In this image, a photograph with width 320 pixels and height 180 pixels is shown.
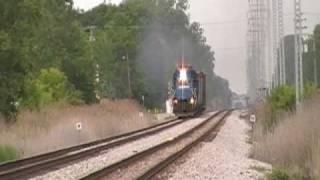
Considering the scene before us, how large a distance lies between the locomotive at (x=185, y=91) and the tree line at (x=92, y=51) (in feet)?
24.6

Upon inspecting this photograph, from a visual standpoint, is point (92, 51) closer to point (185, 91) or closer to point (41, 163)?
point (185, 91)

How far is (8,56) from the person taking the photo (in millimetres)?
32625

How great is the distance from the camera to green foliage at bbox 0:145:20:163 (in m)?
24.4

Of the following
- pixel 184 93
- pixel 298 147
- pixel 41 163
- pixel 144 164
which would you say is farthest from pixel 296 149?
pixel 184 93

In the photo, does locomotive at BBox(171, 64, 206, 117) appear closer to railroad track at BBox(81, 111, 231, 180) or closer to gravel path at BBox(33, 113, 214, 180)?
gravel path at BBox(33, 113, 214, 180)

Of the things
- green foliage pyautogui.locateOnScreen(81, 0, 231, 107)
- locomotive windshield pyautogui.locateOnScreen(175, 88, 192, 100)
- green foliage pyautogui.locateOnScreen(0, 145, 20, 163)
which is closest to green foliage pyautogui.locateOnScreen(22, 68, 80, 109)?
locomotive windshield pyautogui.locateOnScreen(175, 88, 192, 100)

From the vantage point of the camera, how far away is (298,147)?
20734 mm

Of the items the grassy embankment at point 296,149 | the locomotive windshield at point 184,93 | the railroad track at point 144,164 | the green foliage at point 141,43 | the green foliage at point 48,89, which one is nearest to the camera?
the grassy embankment at point 296,149

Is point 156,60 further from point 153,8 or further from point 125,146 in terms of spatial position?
point 125,146

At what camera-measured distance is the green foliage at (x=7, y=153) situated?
24389 mm

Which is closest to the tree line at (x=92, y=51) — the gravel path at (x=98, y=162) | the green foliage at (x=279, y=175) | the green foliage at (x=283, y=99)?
the gravel path at (x=98, y=162)

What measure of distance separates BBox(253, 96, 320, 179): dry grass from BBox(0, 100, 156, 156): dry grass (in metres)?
9.10

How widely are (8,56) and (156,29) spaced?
88.3 metres

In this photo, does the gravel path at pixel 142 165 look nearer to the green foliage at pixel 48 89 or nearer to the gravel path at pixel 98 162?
the gravel path at pixel 98 162
